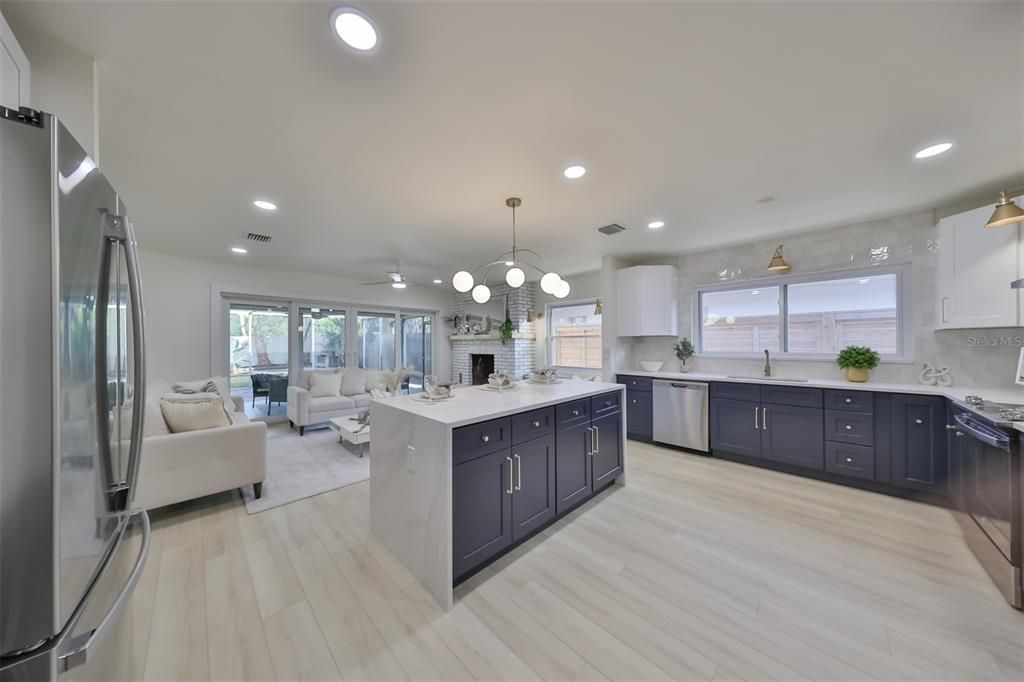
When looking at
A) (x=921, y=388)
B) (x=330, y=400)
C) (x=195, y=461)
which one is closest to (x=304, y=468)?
(x=195, y=461)

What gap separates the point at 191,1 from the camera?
1.20 metres

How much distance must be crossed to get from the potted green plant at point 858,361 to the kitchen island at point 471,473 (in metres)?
2.70

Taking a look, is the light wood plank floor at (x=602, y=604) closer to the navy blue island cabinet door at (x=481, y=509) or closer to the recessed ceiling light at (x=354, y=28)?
the navy blue island cabinet door at (x=481, y=509)

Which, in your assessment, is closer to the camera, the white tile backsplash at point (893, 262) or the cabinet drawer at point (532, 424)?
the cabinet drawer at point (532, 424)

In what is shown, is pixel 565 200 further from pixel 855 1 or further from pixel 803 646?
pixel 803 646

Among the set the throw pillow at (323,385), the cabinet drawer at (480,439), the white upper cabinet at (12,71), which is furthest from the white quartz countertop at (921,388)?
the throw pillow at (323,385)

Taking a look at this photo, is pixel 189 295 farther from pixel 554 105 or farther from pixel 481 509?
pixel 554 105

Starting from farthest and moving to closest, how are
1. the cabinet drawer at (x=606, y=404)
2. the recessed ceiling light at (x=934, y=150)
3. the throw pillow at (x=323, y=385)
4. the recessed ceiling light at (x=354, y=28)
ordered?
the throw pillow at (x=323, y=385) < the cabinet drawer at (x=606, y=404) < the recessed ceiling light at (x=934, y=150) < the recessed ceiling light at (x=354, y=28)

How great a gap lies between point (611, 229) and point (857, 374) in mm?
2759

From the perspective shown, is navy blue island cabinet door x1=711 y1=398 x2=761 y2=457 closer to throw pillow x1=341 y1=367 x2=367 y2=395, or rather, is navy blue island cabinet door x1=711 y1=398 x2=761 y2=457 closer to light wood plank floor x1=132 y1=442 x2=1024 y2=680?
light wood plank floor x1=132 y1=442 x2=1024 y2=680

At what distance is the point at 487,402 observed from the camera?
2.30 m

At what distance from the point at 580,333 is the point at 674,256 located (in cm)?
196

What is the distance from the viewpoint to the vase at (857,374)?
3299 millimetres

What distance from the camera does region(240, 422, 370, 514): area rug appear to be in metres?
2.94
